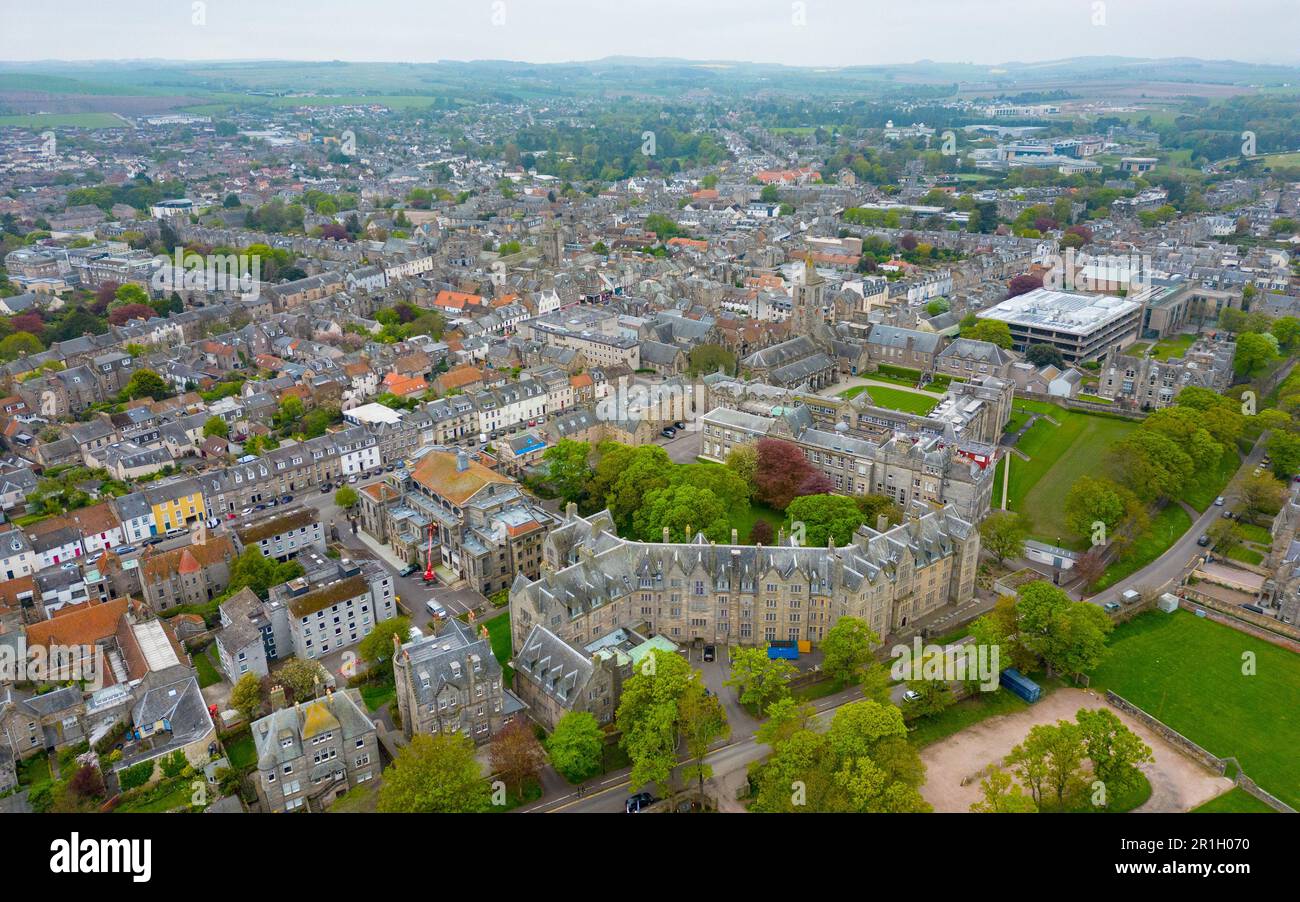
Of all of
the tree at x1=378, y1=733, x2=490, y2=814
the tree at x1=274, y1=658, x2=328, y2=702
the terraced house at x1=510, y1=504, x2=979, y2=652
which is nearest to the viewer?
the tree at x1=378, y1=733, x2=490, y2=814

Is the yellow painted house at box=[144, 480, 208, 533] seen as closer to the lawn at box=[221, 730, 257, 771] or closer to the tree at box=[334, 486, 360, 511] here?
the tree at box=[334, 486, 360, 511]

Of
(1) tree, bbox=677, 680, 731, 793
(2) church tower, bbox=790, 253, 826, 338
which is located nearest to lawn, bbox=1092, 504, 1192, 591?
(1) tree, bbox=677, 680, 731, 793

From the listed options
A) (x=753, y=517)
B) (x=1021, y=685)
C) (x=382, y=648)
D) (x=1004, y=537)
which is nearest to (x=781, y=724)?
(x=1021, y=685)

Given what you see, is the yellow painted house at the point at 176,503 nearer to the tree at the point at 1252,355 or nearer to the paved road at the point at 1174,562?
the paved road at the point at 1174,562

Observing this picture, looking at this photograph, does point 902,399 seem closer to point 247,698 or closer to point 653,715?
point 653,715

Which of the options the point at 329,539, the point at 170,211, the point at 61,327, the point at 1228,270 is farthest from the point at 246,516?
the point at 170,211

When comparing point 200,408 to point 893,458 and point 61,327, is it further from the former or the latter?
point 893,458
